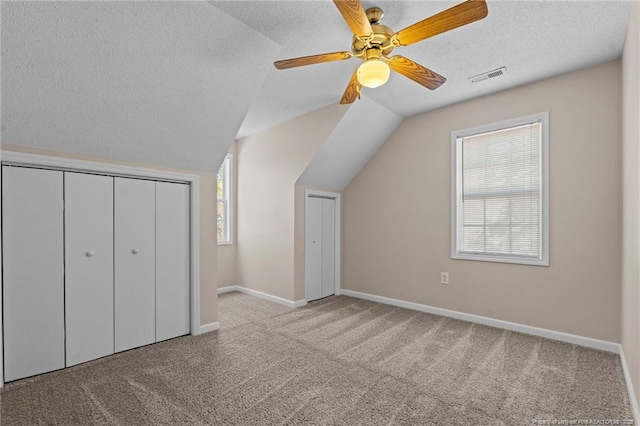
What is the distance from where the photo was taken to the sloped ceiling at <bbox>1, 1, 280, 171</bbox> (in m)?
1.84

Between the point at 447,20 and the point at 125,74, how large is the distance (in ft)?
6.92

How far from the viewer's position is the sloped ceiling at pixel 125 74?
72.3 inches

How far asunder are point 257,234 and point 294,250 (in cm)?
88

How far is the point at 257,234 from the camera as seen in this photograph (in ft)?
15.9

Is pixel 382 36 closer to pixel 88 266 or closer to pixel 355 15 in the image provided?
pixel 355 15

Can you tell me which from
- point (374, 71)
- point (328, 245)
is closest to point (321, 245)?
point (328, 245)

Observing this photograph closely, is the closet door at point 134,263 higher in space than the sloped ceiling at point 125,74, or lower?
lower

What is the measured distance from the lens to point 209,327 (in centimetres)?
334

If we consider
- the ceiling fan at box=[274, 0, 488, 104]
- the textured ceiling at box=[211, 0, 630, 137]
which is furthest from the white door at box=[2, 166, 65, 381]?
the ceiling fan at box=[274, 0, 488, 104]

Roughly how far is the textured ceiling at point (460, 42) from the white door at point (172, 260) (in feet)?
4.85

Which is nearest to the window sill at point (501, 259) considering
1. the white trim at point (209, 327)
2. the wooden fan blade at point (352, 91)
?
the wooden fan blade at point (352, 91)

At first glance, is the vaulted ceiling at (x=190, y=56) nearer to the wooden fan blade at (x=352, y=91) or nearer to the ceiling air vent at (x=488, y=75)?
the ceiling air vent at (x=488, y=75)

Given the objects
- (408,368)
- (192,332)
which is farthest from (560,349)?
(192,332)

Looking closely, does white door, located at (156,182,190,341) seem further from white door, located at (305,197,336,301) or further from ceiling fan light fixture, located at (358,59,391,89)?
ceiling fan light fixture, located at (358,59,391,89)
